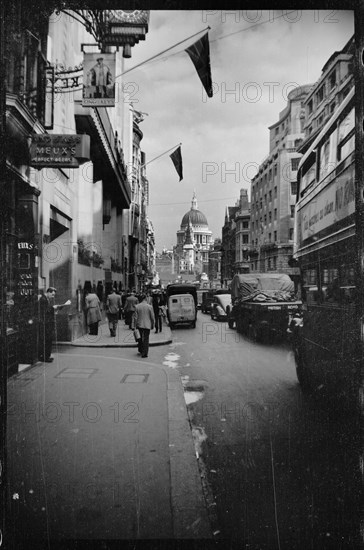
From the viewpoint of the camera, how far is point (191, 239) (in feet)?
23.3

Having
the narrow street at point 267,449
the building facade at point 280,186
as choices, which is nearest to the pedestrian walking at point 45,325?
the narrow street at point 267,449

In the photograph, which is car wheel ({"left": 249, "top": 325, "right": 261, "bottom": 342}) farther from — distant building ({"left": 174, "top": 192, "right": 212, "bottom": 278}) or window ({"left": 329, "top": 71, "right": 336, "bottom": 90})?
window ({"left": 329, "top": 71, "right": 336, "bottom": 90})

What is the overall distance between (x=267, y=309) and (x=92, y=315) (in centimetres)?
455

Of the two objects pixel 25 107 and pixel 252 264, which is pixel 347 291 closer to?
pixel 25 107

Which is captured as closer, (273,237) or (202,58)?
(202,58)

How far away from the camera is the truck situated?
678 cm

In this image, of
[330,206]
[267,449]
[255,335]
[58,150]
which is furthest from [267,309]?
[58,150]

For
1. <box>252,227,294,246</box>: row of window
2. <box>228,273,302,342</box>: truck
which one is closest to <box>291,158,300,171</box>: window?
<box>252,227,294,246</box>: row of window

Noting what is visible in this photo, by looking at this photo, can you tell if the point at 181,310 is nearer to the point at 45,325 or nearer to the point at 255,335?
the point at 255,335

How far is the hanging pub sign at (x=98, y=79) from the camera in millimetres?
3059

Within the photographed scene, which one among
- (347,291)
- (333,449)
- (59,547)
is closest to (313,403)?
(333,449)

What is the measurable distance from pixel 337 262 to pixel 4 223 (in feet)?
8.96

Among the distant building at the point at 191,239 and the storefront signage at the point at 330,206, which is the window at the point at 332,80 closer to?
the storefront signage at the point at 330,206

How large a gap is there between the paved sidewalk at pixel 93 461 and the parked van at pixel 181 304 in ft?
5.36
